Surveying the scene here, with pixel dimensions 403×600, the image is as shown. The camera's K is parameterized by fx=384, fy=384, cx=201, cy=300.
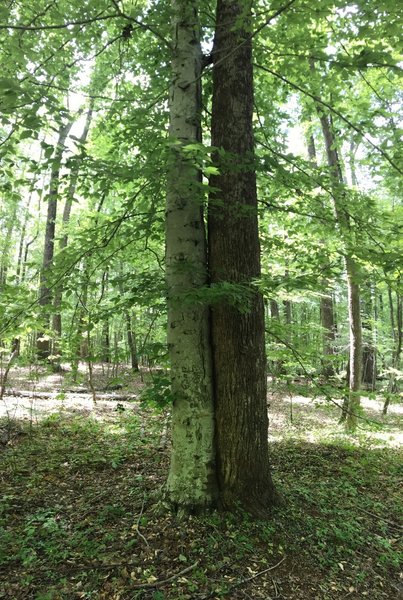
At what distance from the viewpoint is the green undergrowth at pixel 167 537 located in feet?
9.40

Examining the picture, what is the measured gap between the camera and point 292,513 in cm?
384

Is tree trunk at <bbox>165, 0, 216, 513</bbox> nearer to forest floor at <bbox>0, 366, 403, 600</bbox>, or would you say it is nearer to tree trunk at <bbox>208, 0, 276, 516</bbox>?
tree trunk at <bbox>208, 0, 276, 516</bbox>

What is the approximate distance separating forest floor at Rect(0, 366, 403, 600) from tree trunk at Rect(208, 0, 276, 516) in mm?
362

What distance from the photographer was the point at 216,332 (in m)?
3.78

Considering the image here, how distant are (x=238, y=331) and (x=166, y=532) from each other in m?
1.90

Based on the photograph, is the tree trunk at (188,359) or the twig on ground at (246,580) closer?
the twig on ground at (246,580)

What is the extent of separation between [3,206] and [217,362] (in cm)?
2566

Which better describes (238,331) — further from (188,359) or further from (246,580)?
(246,580)

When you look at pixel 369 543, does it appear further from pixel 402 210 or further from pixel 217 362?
pixel 402 210

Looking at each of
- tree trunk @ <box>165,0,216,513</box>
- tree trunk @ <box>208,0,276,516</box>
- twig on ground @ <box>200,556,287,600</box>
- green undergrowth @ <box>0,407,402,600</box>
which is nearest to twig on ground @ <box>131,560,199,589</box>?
green undergrowth @ <box>0,407,402,600</box>

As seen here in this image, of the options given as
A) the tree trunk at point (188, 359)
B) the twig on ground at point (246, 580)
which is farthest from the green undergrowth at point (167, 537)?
the tree trunk at point (188, 359)

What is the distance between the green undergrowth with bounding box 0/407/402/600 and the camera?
9.40 ft

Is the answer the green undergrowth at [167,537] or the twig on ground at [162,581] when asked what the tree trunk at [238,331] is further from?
the twig on ground at [162,581]

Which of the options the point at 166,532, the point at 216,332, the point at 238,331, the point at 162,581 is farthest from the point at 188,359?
the point at 162,581
